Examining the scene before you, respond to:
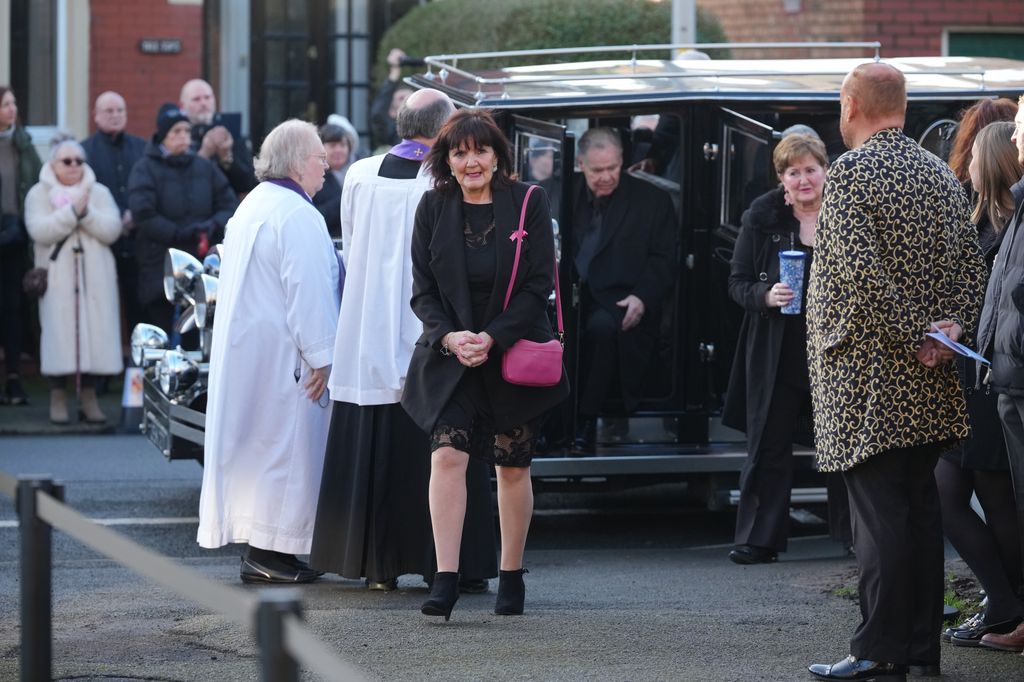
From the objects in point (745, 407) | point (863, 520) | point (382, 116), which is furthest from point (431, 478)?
point (382, 116)

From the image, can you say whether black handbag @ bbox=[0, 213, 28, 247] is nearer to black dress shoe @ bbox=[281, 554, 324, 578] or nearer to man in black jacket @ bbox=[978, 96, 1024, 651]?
black dress shoe @ bbox=[281, 554, 324, 578]

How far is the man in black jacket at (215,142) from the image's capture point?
476 inches

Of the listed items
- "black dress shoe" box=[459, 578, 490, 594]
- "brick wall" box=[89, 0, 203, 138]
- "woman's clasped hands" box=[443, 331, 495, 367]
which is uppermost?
"brick wall" box=[89, 0, 203, 138]

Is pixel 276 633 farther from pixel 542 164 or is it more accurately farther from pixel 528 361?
pixel 542 164

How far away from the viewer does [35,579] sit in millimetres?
3828

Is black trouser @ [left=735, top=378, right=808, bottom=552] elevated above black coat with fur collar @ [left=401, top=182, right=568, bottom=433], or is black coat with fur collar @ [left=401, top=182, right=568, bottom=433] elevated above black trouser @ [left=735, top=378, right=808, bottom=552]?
black coat with fur collar @ [left=401, top=182, right=568, bottom=433]

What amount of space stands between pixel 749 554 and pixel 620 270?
1716 millimetres

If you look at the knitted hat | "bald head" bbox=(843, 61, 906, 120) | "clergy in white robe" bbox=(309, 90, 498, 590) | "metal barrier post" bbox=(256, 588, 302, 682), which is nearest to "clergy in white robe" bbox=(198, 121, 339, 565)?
"clergy in white robe" bbox=(309, 90, 498, 590)

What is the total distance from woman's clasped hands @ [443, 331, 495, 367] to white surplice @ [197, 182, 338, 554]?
40.7 inches

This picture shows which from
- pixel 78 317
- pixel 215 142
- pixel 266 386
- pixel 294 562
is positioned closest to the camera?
pixel 266 386

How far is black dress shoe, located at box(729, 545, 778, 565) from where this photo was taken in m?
7.40

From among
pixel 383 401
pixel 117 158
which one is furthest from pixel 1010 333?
pixel 117 158

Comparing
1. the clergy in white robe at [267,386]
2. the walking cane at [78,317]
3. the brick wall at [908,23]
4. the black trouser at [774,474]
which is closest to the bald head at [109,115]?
the walking cane at [78,317]

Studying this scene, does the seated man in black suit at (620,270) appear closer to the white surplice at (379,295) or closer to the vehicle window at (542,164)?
the vehicle window at (542,164)
